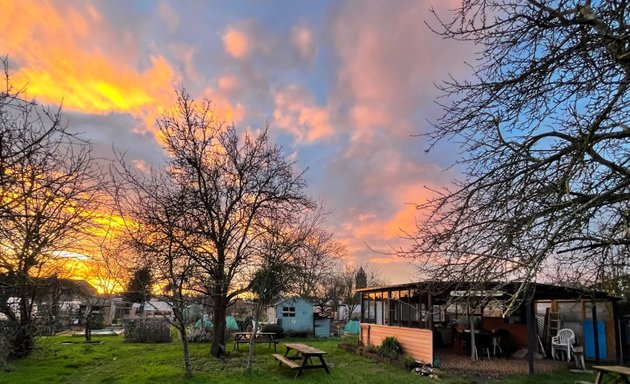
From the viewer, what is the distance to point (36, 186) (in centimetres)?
527

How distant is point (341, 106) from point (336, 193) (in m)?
6.45

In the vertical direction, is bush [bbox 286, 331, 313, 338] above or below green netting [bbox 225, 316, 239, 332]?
below

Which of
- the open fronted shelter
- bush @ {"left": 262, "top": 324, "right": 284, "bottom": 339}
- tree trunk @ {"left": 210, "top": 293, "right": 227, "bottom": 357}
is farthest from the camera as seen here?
bush @ {"left": 262, "top": 324, "right": 284, "bottom": 339}

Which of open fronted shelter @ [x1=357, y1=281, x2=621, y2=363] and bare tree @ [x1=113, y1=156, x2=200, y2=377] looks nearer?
bare tree @ [x1=113, y1=156, x2=200, y2=377]

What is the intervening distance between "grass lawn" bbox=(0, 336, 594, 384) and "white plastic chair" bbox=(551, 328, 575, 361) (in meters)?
2.66

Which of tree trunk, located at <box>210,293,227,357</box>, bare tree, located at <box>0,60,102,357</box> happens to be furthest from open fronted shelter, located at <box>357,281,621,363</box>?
bare tree, located at <box>0,60,102,357</box>

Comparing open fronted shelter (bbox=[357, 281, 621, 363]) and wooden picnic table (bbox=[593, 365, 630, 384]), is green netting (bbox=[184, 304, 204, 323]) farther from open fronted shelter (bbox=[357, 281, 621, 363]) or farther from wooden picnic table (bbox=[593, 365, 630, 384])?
wooden picnic table (bbox=[593, 365, 630, 384])

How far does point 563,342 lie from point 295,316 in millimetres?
15091

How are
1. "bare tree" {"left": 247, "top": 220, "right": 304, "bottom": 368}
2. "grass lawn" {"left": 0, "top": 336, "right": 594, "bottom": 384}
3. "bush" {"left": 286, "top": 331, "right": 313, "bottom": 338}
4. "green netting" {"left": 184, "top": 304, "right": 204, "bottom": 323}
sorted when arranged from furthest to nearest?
"bush" {"left": 286, "top": 331, "right": 313, "bottom": 338}
"green netting" {"left": 184, "top": 304, "right": 204, "bottom": 323}
"bare tree" {"left": 247, "top": 220, "right": 304, "bottom": 368}
"grass lawn" {"left": 0, "top": 336, "right": 594, "bottom": 384}

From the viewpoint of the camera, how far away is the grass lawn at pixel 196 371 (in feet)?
35.4

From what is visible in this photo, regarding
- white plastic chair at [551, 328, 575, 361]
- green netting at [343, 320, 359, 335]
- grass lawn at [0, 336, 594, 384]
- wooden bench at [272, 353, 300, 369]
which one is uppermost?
white plastic chair at [551, 328, 575, 361]

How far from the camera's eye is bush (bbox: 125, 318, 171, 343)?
22047 millimetres

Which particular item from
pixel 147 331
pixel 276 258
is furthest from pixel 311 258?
pixel 147 331

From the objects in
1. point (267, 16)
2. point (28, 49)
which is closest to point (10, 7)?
point (28, 49)
